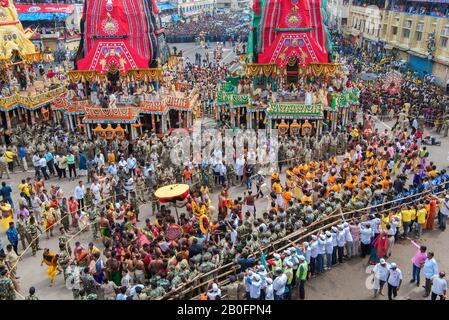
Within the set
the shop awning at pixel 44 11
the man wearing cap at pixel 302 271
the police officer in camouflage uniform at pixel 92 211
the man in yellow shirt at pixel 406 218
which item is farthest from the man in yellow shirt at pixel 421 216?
the shop awning at pixel 44 11

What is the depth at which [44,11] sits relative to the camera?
182 feet

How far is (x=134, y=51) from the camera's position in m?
23.5

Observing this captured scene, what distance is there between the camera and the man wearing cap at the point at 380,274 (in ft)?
32.7

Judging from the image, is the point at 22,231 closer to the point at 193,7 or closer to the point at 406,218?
the point at 406,218

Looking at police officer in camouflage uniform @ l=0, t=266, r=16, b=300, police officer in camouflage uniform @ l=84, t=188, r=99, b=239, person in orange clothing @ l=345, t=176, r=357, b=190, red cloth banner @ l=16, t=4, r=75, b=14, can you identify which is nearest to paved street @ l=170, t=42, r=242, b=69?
red cloth banner @ l=16, t=4, r=75, b=14

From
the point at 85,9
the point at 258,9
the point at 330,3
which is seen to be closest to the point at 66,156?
the point at 85,9

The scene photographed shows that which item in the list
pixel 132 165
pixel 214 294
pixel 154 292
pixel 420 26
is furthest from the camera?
pixel 420 26

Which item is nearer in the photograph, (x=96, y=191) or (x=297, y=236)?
(x=297, y=236)

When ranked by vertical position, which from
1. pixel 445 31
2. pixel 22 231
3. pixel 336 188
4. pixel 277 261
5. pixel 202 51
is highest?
pixel 445 31

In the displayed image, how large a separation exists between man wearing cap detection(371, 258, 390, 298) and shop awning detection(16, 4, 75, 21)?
54.8m

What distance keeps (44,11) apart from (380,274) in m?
57.4

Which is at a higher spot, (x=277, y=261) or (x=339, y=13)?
(x=339, y=13)

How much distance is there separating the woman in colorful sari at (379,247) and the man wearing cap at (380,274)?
1290mm

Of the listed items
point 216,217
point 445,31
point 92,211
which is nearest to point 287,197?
point 216,217
